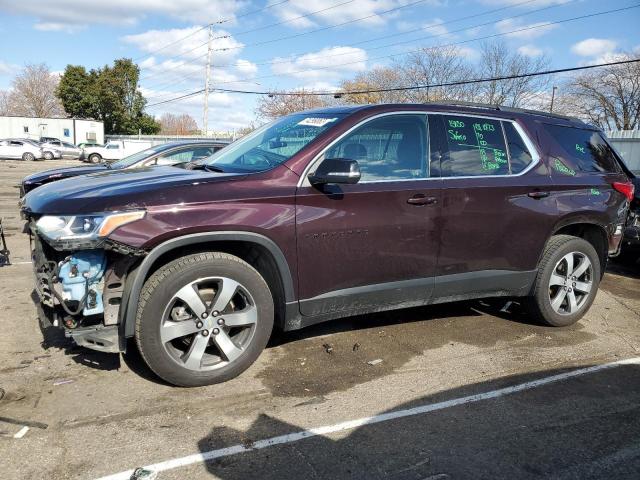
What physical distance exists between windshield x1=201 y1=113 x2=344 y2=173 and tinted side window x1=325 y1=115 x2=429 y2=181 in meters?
0.21

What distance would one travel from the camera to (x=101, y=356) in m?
3.98

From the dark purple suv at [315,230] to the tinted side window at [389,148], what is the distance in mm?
12

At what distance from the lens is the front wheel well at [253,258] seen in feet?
11.3

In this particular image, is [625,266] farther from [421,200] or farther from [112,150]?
[112,150]

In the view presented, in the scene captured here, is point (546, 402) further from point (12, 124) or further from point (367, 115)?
point (12, 124)

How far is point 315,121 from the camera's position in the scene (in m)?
4.15

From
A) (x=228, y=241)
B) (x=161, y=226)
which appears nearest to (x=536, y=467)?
(x=228, y=241)

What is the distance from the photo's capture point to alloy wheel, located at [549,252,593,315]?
4.97 metres

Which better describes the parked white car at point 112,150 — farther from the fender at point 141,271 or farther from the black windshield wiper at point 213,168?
the fender at point 141,271

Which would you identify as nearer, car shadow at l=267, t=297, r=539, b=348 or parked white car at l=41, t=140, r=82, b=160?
car shadow at l=267, t=297, r=539, b=348

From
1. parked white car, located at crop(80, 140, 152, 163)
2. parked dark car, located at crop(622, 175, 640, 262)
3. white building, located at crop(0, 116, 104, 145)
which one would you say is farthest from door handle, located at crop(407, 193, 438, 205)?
white building, located at crop(0, 116, 104, 145)

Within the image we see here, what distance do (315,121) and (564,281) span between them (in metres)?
2.80

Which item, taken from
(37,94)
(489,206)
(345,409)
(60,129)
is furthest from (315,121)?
(37,94)

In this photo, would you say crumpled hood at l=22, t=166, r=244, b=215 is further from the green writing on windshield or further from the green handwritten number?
the green writing on windshield
